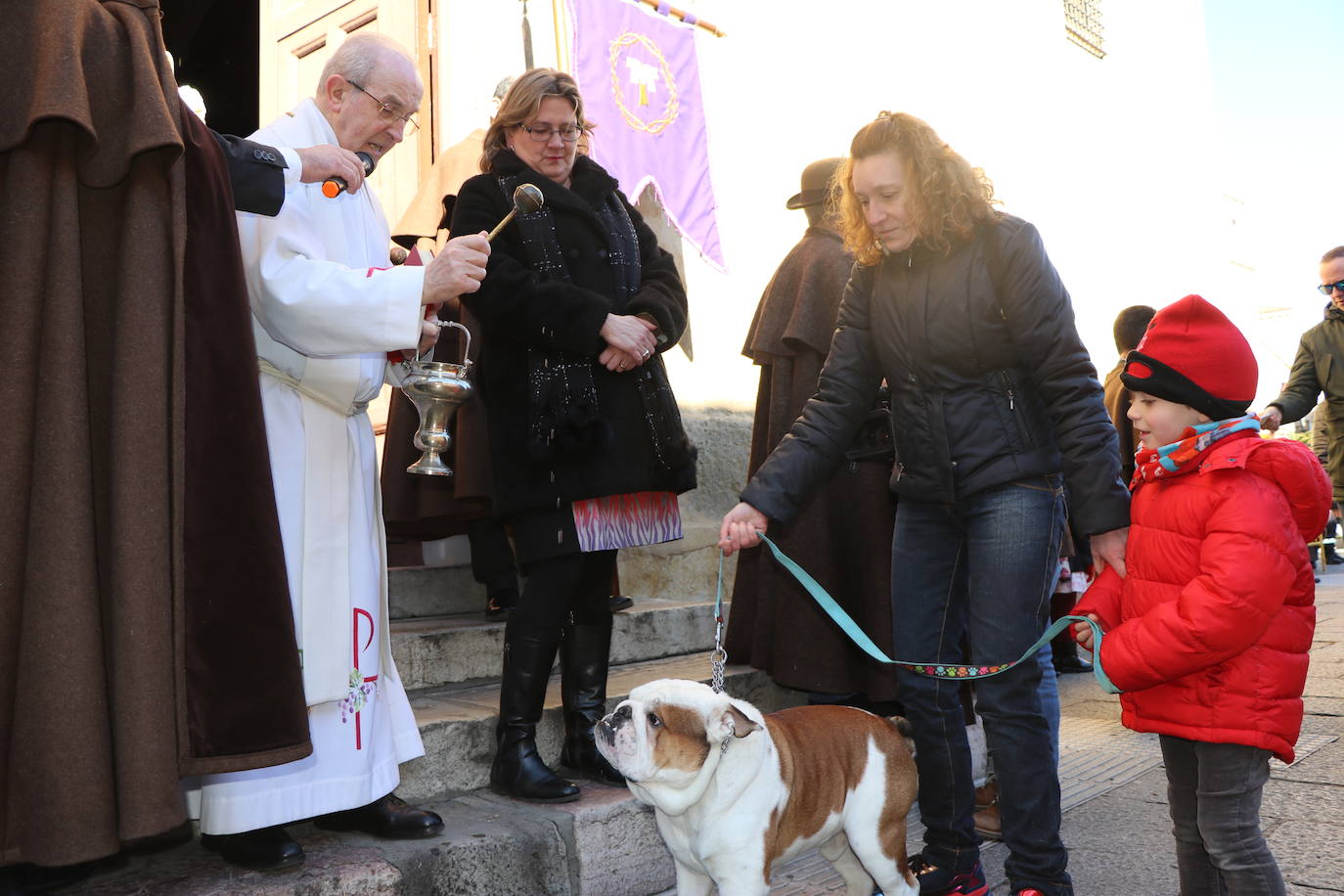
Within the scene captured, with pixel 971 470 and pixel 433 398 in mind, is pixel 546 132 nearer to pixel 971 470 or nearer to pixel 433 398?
pixel 433 398

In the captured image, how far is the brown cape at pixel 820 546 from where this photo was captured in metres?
3.83

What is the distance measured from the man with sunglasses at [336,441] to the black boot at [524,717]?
0.31 meters

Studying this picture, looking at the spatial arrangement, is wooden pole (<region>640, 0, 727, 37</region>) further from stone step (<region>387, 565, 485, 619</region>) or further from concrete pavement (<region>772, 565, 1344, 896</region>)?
concrete pavement (<region>772, 565, 1344, 896</region>)

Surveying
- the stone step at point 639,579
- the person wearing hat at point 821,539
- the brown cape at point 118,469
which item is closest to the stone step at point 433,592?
the stone step at point 639,579

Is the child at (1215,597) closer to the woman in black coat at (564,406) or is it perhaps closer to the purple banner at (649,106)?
the woman in black coat at (564,406)

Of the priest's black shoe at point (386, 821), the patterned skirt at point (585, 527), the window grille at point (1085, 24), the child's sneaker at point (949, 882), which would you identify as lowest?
the child's sneaker at point (949, 882)

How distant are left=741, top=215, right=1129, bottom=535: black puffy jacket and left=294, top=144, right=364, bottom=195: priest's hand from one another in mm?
1235

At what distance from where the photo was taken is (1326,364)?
688 cm

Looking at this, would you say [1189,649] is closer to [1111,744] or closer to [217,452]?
[217,452]

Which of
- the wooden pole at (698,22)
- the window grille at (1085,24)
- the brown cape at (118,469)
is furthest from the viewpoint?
the window grille at (1085,24)

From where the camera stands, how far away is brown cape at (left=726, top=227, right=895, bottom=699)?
3.83 metres

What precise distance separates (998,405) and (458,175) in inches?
111

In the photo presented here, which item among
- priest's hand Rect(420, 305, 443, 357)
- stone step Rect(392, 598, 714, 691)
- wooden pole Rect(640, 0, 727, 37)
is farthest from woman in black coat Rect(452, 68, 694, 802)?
wooden pole Rect(640, 0, 727, 37)

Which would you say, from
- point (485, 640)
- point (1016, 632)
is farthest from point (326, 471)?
point (1016, 632)
